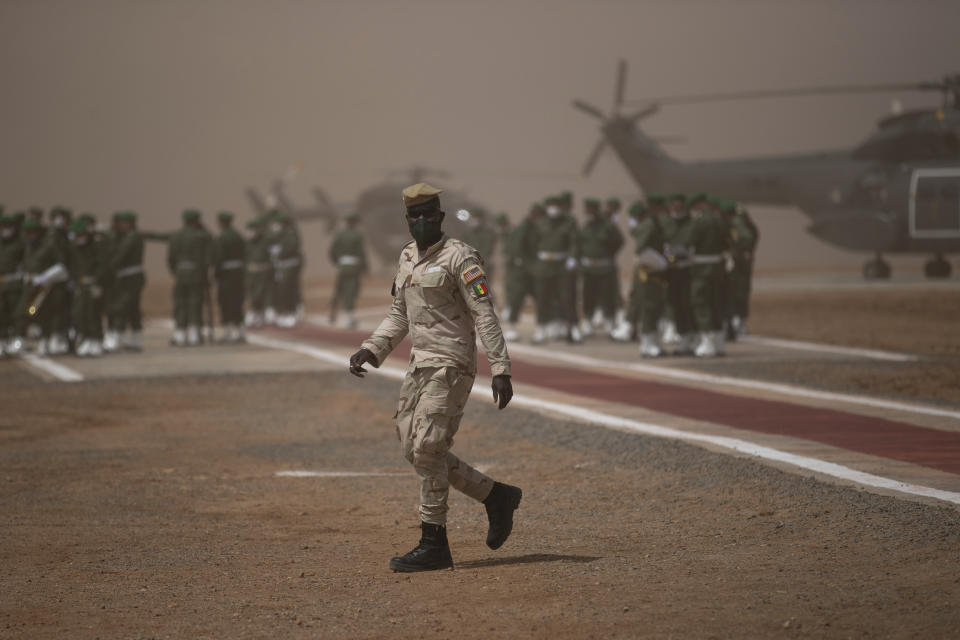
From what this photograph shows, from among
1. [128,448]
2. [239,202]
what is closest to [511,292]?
[128,448]

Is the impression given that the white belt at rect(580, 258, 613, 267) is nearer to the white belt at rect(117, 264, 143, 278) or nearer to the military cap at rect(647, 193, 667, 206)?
the military cap at rect(647, 193, 667, 206)

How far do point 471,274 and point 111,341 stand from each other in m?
14.5

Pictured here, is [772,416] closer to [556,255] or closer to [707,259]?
[707,259]

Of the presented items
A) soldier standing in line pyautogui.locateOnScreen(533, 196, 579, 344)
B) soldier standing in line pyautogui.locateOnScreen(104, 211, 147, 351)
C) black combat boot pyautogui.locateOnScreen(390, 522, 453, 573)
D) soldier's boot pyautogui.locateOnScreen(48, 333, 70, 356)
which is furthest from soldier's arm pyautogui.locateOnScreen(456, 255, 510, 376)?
soldier's boot pyautogui.locateOnScreen(48, 333, 70, 356)

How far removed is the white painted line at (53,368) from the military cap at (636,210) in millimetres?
7533

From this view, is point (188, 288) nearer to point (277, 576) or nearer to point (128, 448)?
point (128, 448)

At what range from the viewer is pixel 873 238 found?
31094 mm

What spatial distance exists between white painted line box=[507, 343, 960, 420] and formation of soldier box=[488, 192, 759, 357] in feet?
2.58

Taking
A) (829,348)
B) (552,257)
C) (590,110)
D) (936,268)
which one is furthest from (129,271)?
(936,268)

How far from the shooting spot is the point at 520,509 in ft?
25.5

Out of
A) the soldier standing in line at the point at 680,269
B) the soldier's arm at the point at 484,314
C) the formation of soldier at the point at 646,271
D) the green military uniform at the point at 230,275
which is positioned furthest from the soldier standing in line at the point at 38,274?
the soldier's arm at the point at 484,314

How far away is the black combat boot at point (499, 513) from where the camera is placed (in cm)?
634

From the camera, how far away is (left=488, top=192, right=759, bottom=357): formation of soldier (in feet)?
52.9

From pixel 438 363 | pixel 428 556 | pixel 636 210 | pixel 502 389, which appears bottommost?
pixel 428 556
